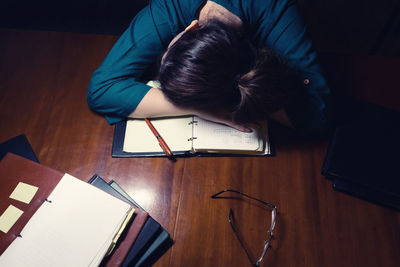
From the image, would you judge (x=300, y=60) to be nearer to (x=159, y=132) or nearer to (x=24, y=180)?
(x=159, y=132)

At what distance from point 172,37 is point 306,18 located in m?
1.25

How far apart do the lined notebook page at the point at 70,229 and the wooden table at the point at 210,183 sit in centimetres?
8

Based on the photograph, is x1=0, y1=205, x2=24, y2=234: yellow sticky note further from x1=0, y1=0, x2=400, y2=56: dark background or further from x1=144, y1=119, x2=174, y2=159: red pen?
x1=0, y1=0, x2=400, y2=56: dark background

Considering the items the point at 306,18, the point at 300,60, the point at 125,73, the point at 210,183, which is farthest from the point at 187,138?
the point at 306,18

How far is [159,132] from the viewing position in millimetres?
837

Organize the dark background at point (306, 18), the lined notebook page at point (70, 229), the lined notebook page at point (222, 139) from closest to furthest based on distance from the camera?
1. the lined notebook page at point (70, 229)
2. the lined notebook page at point (222, 139)
3. the dark background at point (306, 18)

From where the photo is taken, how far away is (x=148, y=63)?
90 cm

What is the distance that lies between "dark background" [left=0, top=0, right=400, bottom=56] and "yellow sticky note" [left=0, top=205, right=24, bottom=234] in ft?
4.62

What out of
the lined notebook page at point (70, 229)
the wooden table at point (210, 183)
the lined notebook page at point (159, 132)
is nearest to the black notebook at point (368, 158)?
the wooden table at point (210, 183)

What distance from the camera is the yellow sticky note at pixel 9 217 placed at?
68 cm

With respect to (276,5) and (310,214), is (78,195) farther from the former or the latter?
(276,5)

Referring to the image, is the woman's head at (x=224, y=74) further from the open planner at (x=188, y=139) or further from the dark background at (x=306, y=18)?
the dark background at (x=306, y=18)

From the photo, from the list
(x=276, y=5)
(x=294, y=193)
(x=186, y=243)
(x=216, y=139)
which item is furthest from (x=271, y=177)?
A: (x=276, y=5)

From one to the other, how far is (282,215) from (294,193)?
2.7 inches
